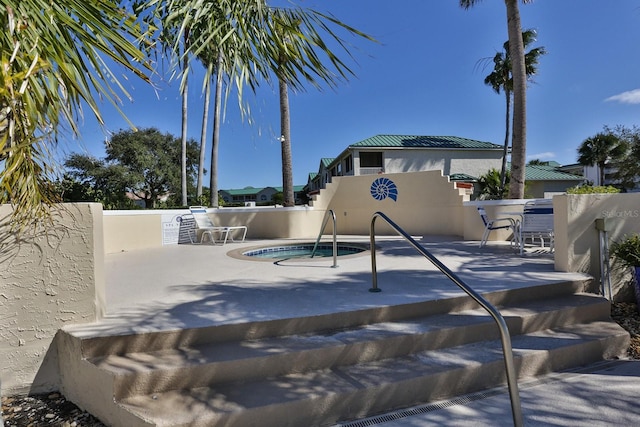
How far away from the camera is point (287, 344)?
114 inches

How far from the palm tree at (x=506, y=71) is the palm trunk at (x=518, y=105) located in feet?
51.6

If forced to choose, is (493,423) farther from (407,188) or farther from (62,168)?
(407,188)

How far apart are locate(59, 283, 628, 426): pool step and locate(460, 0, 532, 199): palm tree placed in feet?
21.0

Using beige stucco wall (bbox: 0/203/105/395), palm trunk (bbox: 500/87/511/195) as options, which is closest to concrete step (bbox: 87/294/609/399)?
beige stucco wall (bbox: 0/203/105/395)

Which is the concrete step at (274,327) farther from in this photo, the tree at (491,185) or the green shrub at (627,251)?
the tree at (491,185)

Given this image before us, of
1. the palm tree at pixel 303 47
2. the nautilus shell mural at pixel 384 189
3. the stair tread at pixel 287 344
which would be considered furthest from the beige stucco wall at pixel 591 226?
the nautilus shell mural at pixel 384 189

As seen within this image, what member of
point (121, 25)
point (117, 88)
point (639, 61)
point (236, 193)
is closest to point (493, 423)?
point (117, 88)

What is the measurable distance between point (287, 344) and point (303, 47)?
8.07 feet

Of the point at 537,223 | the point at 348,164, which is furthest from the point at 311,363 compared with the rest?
the point at 348,164

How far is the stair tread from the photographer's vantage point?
256 centimetres

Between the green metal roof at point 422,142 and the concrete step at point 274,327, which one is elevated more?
the green metal roof at point 422,142

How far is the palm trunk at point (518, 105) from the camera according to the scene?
901cm

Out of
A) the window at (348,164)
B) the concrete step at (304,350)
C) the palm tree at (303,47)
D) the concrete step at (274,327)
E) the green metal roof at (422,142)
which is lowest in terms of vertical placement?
the concrete step at (304,350)

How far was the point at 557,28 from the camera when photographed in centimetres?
1127
